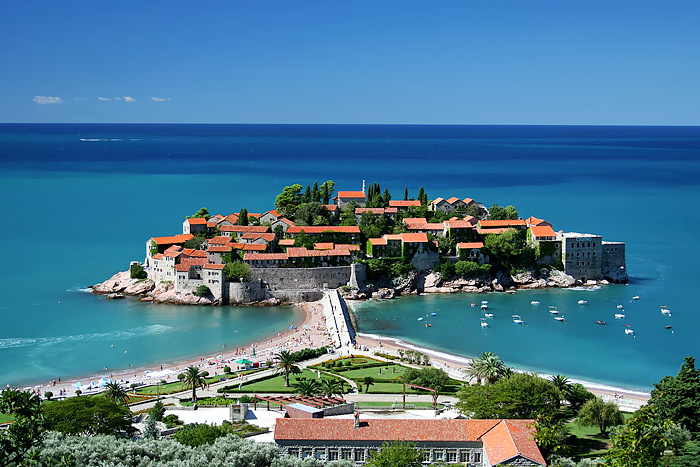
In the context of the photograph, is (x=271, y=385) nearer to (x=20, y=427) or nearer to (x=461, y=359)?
(x=461, y=359)

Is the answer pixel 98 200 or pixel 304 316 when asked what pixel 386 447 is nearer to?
pixel 304 316

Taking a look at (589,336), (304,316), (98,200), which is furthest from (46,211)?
(589,336)

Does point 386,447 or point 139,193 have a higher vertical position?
point 139,193

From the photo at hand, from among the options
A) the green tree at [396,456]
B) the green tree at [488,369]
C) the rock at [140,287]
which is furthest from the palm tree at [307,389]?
the rock at [140,287]

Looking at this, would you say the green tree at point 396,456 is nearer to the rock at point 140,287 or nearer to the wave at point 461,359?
the wave at point 461,359

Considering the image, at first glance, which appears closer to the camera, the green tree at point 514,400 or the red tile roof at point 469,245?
the green tree at point 514,400

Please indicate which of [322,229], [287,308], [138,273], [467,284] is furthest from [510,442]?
[138,273]

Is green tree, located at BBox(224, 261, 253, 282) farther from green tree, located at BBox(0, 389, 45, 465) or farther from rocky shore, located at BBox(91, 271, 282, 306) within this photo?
green tree, located at BBox(0, 389, 45, 465)
